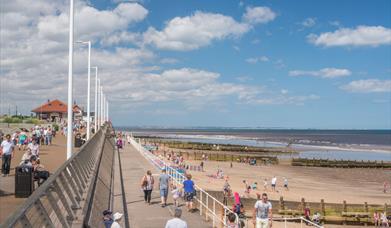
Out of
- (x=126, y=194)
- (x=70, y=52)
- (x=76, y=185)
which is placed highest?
(x=70, y=52)

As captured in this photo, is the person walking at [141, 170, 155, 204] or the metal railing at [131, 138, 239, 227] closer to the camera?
the metal railing at [131, 138, 239, 227]

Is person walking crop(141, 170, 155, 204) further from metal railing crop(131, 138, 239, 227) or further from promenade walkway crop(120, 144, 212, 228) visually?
metal railing crop(131, 138, 239, 227)

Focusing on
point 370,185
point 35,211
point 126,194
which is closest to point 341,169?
point 370,185

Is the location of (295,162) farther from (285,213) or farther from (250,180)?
(285,213)

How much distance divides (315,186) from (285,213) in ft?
49.5

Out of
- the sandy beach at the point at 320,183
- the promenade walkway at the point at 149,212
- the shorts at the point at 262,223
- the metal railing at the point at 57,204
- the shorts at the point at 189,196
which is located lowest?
the sandy beach at the point at 320,183

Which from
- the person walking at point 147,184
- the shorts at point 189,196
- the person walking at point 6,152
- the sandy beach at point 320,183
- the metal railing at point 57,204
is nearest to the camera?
the metal railing at point 57,204

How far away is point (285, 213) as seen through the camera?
24469 mm

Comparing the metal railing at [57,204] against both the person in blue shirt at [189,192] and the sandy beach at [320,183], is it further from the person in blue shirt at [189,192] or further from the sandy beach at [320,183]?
the sandy beach at [320,183]

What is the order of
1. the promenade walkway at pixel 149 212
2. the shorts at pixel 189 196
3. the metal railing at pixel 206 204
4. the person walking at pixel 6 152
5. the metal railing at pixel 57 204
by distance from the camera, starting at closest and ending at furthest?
1. the metal railing at pixel 57 204
2. the promenade walkway at pixel 149 212
3. the metal railing at pixel 206 204
4. the shorts at pixel 189 196
5. the person walking at pixel 6 152

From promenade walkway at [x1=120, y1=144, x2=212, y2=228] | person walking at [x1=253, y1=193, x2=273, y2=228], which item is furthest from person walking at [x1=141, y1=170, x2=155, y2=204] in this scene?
person walking at [x1=253, y1=193, x2=273, y2=228]

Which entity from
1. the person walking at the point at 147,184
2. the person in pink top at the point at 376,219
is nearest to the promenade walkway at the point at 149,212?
the person walking at the point at 147,184

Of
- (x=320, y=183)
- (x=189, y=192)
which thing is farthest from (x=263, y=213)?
(x=320, y=183)

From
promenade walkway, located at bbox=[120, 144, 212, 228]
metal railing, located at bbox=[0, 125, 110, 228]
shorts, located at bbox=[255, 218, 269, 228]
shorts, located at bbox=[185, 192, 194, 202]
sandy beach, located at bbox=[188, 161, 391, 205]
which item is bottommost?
sandy beach, located at bbox=[188, 161, 391, 205]
